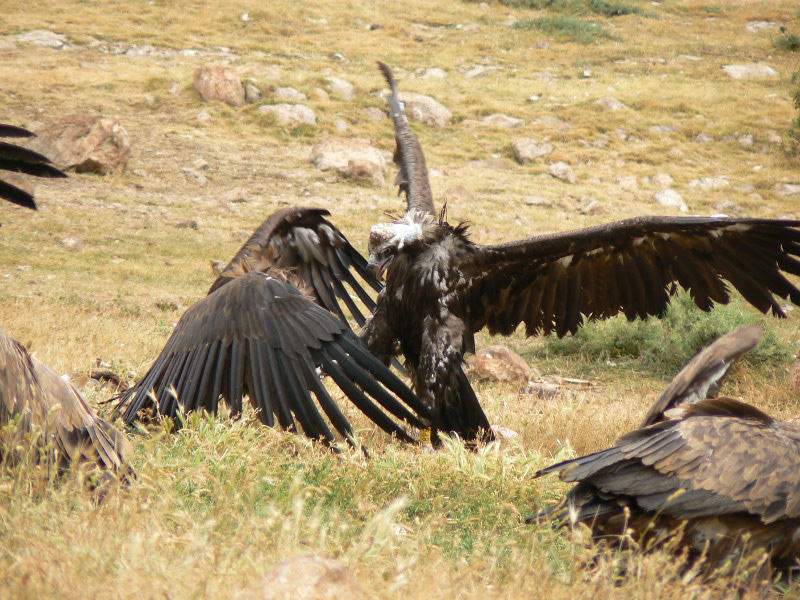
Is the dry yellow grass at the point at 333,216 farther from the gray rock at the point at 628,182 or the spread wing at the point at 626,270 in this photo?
the spread wing at the point at 626,270

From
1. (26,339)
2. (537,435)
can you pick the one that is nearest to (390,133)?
(26,339)

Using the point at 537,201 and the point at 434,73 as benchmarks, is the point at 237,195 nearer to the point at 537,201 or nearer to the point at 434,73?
the point at 537,201

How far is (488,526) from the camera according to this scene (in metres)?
3.71

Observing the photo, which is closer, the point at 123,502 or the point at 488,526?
the point at 123,502

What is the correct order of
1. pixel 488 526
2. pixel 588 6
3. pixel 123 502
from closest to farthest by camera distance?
pixel 123 502, pixel 488 526, pixel 588 6

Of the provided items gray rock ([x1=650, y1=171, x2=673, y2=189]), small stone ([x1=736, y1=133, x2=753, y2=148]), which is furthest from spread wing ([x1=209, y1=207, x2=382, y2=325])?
small stone ([x1=736, y1=133, x2=753, y2=148])

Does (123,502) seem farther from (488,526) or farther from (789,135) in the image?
(789,135)

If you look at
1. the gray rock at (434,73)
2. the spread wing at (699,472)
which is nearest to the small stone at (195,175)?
the gray rock at (434,73)

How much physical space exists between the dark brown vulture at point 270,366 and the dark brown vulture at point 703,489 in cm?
83

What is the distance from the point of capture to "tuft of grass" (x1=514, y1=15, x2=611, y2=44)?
34094 millimetres

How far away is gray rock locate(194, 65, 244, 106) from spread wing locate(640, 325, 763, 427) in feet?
61.9

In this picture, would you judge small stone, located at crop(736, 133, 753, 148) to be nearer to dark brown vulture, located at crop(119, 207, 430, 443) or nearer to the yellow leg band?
the yellow leg band

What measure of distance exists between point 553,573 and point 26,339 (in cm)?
585

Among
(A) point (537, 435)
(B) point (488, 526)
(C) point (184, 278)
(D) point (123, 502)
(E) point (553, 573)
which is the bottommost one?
(C) point (184, 278)
